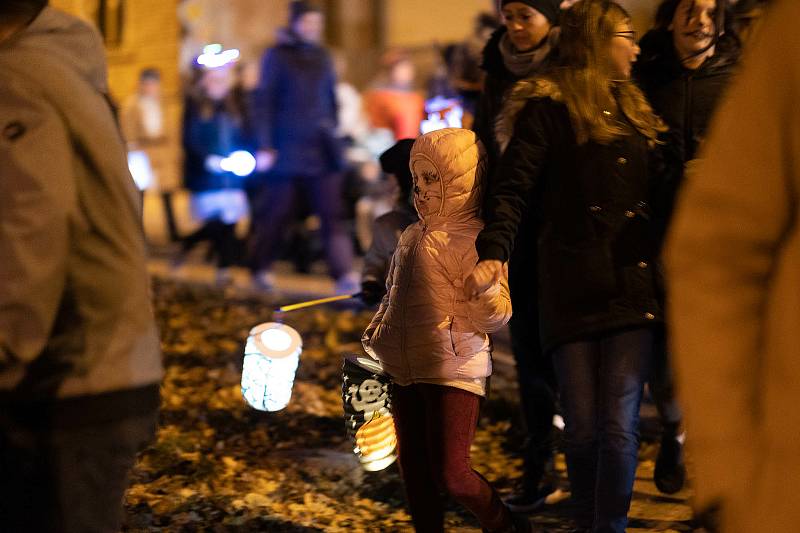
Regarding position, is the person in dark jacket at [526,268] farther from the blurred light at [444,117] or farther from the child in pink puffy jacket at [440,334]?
the blurred light at [444,117]

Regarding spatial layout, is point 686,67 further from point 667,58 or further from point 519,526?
point 519,526

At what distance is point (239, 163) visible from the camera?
441 inches

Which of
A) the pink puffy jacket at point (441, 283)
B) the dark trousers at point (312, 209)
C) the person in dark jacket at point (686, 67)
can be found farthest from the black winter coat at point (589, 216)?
the dark trousers at point (312, 209)

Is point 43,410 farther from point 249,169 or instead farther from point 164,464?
point 249,169

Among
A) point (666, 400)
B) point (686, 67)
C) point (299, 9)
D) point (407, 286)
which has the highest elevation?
point (686, 67)

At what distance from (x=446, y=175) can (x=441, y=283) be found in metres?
0.40

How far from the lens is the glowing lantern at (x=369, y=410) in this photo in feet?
14.0

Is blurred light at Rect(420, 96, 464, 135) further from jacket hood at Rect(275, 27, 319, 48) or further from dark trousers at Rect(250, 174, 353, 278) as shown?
dark trousers at Rect(250, 174, 353, 278)

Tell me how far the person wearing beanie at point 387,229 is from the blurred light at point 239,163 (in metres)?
6.32

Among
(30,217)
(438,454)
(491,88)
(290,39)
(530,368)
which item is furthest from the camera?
(290,39)

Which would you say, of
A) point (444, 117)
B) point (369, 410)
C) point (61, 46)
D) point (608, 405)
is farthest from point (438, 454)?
point (444, 117)

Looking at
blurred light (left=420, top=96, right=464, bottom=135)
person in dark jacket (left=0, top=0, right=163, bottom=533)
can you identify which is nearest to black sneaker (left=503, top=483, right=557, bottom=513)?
blurred light (left=420, top=96, right=464, bottom=135)

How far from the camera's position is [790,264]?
1.80 metres

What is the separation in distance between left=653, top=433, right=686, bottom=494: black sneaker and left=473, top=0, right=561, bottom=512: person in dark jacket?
54 cm
